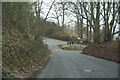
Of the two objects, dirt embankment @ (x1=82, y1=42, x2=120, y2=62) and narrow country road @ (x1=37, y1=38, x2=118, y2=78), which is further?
dirt embankment @ (x1=82, y1=42, x2=120, y2=62)

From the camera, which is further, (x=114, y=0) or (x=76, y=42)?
(x=76, y=42)

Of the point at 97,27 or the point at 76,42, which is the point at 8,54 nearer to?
the point at 97,27

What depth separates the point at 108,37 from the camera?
26.5 metres

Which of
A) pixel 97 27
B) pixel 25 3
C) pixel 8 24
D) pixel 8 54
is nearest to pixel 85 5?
pixel 97 27

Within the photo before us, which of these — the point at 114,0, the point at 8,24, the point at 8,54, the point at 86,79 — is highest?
the point at 114,0

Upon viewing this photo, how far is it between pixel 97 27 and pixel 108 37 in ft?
10.1

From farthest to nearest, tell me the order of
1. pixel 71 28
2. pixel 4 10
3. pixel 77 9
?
pixel 71 28 → pixel 77 9 → pixel 4 10

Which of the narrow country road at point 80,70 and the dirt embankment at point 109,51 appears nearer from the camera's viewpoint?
the narrow country road at point 80,70

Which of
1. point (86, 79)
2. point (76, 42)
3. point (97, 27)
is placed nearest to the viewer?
point (86, 79)

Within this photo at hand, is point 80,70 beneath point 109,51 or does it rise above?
beneath

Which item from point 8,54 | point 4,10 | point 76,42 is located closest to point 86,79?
point 8,54

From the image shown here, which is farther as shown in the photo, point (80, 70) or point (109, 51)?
point (109, 51)

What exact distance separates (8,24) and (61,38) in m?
50.4

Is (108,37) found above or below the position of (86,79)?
above
